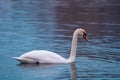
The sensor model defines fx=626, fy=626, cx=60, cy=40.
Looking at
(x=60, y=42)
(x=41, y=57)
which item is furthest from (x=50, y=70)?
(x=60, y=42)

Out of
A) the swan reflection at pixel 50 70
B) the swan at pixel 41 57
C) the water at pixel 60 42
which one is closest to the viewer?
the swan reflection at pixel 50 70

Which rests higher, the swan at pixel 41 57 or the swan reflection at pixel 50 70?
the swan at pixel 41 57

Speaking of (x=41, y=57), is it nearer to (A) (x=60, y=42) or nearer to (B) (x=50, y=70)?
(B) (x=50, y=70)

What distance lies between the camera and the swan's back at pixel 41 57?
14.9 m

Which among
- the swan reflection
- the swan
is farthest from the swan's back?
the swan reflection

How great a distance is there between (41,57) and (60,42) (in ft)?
10.8

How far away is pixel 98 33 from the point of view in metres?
20.9

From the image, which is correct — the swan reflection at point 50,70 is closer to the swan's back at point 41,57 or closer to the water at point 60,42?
the water at point 60,42

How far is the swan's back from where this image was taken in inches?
587

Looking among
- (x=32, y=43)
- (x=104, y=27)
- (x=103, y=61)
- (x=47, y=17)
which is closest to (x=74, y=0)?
(x=47, y=17)

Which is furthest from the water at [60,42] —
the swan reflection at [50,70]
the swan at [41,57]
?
the swan at [41,57]

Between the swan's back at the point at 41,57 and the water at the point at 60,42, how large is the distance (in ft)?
0.59

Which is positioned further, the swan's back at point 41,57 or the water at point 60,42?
the swan's back at point 41,57

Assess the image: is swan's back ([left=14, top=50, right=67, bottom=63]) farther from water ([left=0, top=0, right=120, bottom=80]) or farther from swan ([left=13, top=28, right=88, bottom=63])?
water ([left=0, top=0, right=120, bottom=80])
